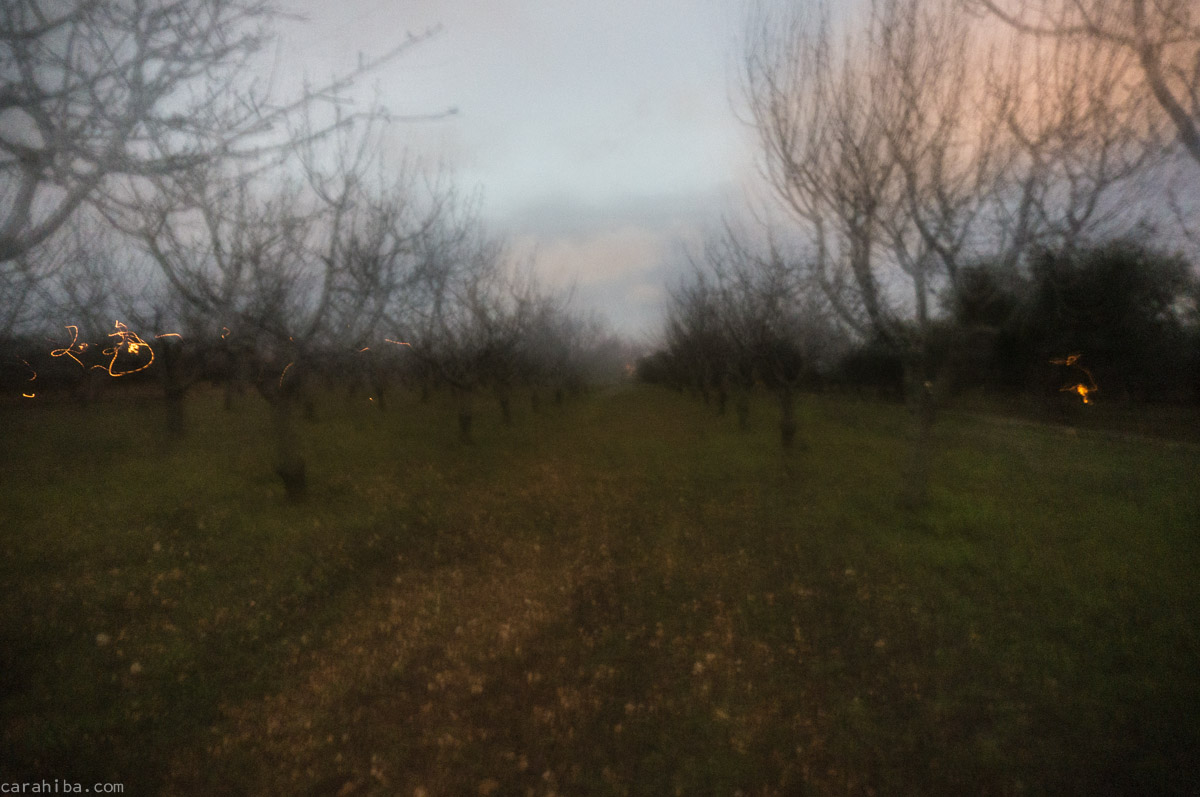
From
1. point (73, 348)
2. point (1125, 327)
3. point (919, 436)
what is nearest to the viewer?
point (919, 436)

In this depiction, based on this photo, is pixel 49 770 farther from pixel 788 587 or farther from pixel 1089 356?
pixel 1089 356

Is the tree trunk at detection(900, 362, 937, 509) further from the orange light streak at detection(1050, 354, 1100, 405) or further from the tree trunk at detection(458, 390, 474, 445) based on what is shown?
the orange light streak at detection(1050, 354, 1100, 405)

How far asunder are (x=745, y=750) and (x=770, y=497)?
8511 mm

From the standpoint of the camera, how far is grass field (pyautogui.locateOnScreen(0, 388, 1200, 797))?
167 inches

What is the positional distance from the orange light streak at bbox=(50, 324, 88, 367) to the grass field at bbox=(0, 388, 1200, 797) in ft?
9.82

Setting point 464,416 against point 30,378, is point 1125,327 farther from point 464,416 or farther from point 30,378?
point 30,378

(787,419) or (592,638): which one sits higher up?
(787,419)

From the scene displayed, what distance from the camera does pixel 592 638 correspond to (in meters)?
6.23

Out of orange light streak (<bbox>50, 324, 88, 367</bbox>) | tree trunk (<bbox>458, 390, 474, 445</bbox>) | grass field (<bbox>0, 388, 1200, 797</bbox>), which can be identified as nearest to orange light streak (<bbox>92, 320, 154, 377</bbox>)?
orange light streak (<bbox>50, 324, 88, 367</bbox>)

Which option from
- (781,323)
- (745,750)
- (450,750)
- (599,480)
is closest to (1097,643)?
(745,750)

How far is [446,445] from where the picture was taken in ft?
65.1

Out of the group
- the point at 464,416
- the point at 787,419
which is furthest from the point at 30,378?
the point at 787,419

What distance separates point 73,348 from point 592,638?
16.6 m

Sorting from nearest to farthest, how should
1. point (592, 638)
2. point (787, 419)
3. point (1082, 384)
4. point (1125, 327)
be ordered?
point (592, 638), point (787, 419), point (1125, 327), point (1082, 384)
